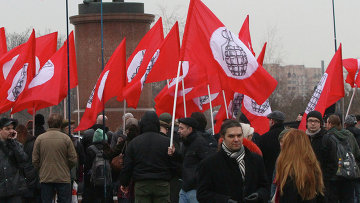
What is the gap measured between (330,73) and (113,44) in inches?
A: 304

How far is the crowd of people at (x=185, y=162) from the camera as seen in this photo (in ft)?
26.6

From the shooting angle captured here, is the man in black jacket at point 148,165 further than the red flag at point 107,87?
No

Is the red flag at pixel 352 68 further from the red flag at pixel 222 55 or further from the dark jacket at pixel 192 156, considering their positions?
the dark jacket at pixel 192 156

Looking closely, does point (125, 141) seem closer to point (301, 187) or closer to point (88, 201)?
point (88, 201)

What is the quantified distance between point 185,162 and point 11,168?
2.26m

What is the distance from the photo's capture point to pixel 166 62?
12.9 meters

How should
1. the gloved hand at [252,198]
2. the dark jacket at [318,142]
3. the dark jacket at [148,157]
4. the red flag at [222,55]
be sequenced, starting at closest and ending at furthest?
1. the gloved hand at [252,198]
2. the dark jacket at [148,157]
3. the dark jacket at [318,142]
4. the red flag at [222,55]

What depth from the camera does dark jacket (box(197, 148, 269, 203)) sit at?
8094 millimetres

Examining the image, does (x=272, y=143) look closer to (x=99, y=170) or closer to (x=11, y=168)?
(x=99, y=170)

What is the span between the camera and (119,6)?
67.2ft

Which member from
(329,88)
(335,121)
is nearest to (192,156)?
(335,121)

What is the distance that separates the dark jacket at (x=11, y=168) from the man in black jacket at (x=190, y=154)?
199cm

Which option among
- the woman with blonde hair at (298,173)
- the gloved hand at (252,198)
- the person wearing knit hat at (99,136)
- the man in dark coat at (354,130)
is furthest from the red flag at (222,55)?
the gloved hand at (252,198)

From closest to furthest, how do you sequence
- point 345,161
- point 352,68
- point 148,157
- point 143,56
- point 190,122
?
point 148,157, point 190,122, point 345,161, point 143,56, point 352,68
